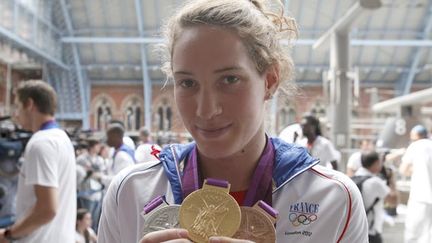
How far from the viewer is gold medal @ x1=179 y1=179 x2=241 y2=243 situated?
960mm

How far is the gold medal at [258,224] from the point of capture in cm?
99

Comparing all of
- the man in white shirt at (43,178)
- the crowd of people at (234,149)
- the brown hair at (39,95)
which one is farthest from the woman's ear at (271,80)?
the brown hair at (39,95)

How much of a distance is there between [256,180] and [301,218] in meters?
0.12

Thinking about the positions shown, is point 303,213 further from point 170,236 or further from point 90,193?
point 90,193

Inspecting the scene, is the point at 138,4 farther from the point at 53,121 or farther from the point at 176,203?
the point at 176,203

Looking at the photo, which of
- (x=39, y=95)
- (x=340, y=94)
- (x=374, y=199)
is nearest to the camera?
(x=39, y=95)

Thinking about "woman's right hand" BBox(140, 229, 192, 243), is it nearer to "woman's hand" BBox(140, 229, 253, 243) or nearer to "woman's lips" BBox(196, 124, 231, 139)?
"woman's hand" BBox(140, 229, 253, 243)

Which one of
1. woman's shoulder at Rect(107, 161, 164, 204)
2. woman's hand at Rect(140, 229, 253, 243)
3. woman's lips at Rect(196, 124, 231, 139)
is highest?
woman's lips at Rect(196, 124, 231, 139)

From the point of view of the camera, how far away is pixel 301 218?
1.09 meters

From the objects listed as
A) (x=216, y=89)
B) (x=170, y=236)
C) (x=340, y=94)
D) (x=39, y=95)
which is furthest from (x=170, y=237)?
(x=340, y=94)

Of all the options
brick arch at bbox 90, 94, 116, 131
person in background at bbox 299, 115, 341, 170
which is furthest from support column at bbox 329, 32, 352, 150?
brick arch at bbox 90, 94, 116, 131

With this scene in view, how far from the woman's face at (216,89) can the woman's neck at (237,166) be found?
3.1 inches

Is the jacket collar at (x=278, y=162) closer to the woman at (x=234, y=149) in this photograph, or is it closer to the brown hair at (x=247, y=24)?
the woman at (x=234, y=149)

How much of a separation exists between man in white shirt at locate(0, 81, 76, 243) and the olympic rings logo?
157 centimetres
